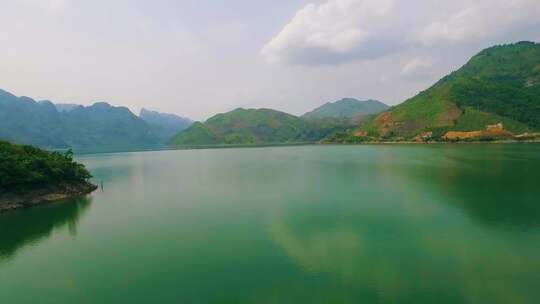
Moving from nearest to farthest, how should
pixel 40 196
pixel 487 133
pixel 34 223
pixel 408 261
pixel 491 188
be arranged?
pixel 408 261, pixel 34 223, pixel 40 196, pixel 491 188, pixel 487 133

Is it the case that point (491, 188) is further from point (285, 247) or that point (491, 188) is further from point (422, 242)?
point (285, 247)

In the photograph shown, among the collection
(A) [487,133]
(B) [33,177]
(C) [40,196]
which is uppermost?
(A) [487,133]

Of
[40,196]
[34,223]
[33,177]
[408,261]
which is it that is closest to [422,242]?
[408,261]

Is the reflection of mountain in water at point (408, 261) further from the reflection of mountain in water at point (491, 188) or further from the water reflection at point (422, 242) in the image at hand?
the reflection of mountain in water at point (491, 188)

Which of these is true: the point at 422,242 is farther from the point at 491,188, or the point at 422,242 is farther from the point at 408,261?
the point at 491,188

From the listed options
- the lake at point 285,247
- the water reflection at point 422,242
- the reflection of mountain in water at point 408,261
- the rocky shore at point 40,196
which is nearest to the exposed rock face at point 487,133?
the lake at point 285,247

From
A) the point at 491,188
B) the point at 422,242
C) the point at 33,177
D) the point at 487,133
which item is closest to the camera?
the point at 422,242

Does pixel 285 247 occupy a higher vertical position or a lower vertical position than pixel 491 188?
lower

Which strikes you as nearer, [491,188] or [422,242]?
[422,242]

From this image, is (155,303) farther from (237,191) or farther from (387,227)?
(237,191)
